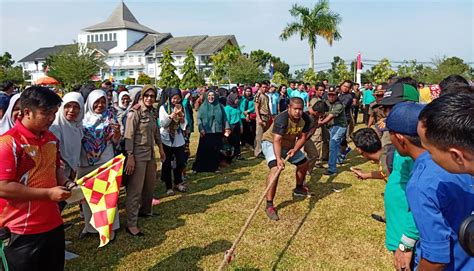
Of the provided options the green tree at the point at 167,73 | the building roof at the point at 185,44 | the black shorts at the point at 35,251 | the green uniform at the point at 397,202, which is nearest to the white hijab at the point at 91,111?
the black shorts at the point at 35,251

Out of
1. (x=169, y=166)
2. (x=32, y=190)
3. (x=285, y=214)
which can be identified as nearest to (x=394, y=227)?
(x=32, y=190)

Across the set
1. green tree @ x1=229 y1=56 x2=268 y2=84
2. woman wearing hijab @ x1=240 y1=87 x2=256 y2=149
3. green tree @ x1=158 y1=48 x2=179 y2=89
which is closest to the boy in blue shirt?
woman wearing hijab @ x1=240 y1=87 x2=256 y2=149

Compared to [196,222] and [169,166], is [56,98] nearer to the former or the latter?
[196,222]

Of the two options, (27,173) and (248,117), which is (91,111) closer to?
(27,173)

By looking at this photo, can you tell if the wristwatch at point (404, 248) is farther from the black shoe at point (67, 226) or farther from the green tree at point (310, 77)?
the green tree at point (310, 77)

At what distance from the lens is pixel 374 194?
20.4 feet

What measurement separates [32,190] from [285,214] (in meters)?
3.73

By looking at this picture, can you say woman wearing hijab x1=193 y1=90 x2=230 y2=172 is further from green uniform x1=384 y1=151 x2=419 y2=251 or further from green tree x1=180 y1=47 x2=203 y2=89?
green tree x1=180 y1=47 x2=203 y2=89

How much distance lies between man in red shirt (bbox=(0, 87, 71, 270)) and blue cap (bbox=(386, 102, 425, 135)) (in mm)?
1976

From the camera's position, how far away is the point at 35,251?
2.41 metres

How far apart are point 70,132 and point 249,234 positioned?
2401mm

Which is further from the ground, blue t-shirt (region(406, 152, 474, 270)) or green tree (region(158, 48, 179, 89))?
green tree (region(158, 48, 179, 89))

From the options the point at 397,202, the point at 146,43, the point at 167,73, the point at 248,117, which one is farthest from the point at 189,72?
the point at 397,202

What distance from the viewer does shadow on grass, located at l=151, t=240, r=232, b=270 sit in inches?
150
